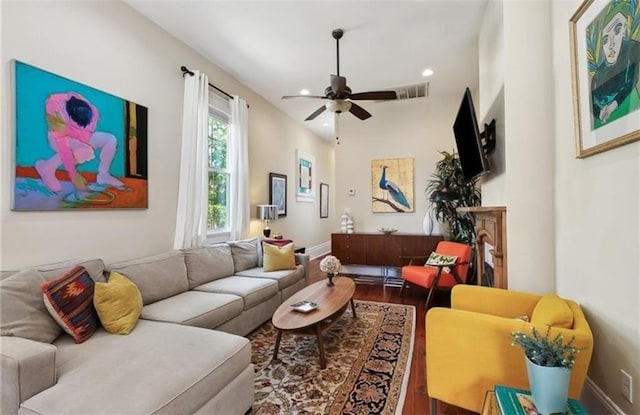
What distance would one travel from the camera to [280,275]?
3.45 metres

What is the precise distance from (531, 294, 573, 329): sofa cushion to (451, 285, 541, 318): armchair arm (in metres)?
0.26

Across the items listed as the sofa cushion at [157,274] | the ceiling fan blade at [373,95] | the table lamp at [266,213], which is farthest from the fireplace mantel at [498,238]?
the table lamp at [266,213]

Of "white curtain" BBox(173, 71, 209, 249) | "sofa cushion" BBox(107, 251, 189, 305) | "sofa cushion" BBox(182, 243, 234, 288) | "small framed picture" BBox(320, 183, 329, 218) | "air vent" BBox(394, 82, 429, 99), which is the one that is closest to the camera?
"sofa cushion" BBox(107, 251, 189, 305)

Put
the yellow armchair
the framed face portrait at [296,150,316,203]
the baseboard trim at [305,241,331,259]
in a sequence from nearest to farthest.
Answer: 1. the yellow armchair
2. the framed face portrait at [296,150,316,203]
3. the baseboard trim at [305,241,331,259]

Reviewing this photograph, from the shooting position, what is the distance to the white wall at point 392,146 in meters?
5.02

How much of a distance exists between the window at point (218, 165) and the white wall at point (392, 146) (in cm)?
225

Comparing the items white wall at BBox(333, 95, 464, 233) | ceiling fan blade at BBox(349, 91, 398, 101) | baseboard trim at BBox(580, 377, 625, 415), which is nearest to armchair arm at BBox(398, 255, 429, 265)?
white wall at BBox(333, 95, 464, 233)

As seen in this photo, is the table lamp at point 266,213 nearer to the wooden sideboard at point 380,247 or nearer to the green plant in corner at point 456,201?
the wooden sideboard at point 380,247

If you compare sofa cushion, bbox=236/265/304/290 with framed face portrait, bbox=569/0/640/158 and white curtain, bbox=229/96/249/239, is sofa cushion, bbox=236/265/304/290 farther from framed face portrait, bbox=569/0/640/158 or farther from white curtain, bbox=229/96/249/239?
framed face portrait, bbox=569/0/640/158

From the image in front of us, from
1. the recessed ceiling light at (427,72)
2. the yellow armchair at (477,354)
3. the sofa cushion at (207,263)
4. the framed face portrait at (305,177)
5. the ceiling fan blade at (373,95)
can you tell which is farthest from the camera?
the framed face portrait at (305,177)

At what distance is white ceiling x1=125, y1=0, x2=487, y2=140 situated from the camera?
2.81m

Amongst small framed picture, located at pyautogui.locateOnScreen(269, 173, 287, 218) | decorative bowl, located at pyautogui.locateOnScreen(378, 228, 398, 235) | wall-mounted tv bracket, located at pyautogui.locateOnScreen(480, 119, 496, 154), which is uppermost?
wall-mounted tv bracket, located at pyautogui.locateOnScreen(480, 119, 496, 154)

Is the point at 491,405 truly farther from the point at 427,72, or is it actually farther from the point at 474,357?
the point at 427,72

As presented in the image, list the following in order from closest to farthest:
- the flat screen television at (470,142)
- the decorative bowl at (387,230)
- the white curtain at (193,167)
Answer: the flat screen television at (470,142)
the white curtain at (193,167)
the decorative bowl at (387,230)
